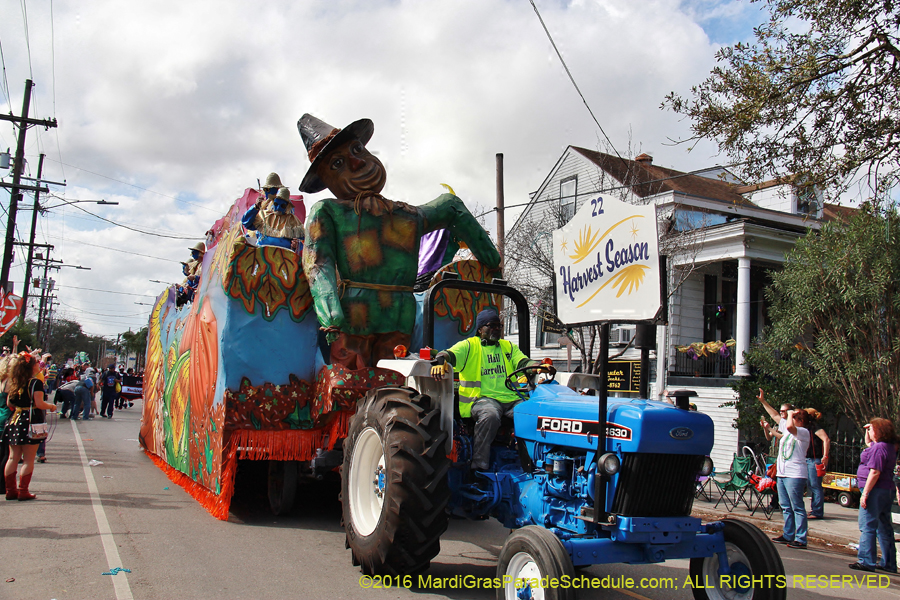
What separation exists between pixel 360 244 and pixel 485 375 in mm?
2041

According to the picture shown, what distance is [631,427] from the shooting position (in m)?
3.95

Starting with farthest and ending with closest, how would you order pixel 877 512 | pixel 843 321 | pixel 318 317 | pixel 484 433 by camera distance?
pixel 843 321
pixel 877 512
pixel 318 317
pixel 484 433

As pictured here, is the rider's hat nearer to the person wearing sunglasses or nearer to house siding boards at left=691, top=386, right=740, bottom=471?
the person wearing sunglasses

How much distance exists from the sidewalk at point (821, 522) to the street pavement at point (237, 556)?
51 mm

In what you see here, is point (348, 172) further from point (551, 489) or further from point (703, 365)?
point (703, 365)

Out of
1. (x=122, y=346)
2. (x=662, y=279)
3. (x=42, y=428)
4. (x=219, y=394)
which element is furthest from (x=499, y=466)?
(x=122, y=346)

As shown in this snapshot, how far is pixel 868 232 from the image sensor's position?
37.6 ft

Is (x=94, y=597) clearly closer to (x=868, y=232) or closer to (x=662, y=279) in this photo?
(x=662, y=279)

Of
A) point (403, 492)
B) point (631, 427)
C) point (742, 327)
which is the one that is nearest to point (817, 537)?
point (631, 427)

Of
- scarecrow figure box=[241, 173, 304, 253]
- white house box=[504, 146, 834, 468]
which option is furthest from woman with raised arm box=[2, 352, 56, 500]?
white house box=[504, 146, 834, 468]

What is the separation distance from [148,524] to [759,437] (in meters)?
11.6

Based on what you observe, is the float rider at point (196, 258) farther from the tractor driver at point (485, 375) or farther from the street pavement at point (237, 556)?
the tractor driver at point (485, 375)

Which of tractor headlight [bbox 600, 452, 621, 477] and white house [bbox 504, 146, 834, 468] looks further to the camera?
white house [bbox 504, 146, 834, 468]

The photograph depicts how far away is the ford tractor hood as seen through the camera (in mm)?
3941
